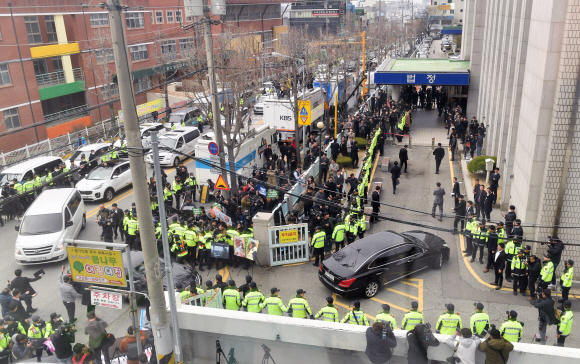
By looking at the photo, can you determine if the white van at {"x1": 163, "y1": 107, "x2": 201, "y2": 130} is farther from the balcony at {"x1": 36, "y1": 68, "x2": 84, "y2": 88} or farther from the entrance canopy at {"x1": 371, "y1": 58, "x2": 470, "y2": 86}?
the entrance canopy at {"x1": 371, "y1": 58, "x2": 470, "y2": 86}

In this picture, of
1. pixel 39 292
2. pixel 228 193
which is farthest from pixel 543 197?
pixel 39 292

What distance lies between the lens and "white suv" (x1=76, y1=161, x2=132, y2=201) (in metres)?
20.5

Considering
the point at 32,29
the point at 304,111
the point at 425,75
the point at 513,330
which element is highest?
the point at 32,29

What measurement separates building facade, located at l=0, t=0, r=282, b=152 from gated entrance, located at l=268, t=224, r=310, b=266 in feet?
52.7

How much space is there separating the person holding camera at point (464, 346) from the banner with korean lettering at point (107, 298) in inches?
232

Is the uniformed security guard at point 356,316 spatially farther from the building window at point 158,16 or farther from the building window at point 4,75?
the building window at point 158,16

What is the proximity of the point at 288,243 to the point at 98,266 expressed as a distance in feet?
22.9

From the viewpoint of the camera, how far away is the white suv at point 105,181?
20.5 m

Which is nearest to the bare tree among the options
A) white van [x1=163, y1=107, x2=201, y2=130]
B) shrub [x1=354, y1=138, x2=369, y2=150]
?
white van [x1=163, y1=107, x2=201, y2=130]

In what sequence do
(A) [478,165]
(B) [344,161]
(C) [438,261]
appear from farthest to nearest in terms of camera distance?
(B) [344,161] < (A) [478,165] < (C) [438,261]

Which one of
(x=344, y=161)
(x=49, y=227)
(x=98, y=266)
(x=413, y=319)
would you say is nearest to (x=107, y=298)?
(x=98, y=266)

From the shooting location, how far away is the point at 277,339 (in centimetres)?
909

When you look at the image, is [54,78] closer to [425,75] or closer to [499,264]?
[425,75]

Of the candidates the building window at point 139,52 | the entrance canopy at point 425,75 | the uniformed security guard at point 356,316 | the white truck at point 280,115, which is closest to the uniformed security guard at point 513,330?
the uniformed security guard at point 356,316
